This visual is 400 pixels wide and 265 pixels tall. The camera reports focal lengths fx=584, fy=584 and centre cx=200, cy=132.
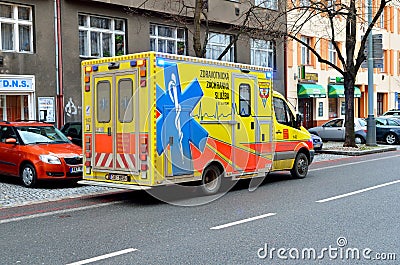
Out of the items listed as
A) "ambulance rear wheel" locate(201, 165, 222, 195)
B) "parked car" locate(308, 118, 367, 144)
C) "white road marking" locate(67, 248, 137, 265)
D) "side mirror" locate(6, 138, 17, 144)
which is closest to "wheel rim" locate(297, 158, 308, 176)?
"ambulance rear wheel" locate(201, 165, 222, 195)

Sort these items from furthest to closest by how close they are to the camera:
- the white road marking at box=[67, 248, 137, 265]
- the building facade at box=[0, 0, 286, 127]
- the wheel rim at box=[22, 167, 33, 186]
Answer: the building facade at box=[0, 0, 286, 127] < the wheel rim at box=[22, 167, 33, 186] < the white road marking at box=[67, 248, 137, 265]

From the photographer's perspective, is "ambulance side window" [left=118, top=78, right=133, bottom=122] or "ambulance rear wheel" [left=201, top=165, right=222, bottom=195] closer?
"ambulance side window" [left=118, top=78, right=133, bottom=122]

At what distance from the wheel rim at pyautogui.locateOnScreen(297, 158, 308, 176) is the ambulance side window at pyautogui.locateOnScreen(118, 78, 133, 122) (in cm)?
579

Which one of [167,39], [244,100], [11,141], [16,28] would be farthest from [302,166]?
[167,39]

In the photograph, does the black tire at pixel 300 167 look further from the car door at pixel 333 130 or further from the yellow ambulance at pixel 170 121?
the car door at pixel 333 130

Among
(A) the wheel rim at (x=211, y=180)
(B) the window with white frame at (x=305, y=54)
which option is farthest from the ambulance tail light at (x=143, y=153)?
(B) the window with white frame at (x=305, y=54)

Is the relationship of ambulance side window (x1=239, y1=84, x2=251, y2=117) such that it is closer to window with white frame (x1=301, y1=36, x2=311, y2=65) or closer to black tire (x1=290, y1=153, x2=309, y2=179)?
black tire (x1=290, y1=153, x2=309, y2=179)

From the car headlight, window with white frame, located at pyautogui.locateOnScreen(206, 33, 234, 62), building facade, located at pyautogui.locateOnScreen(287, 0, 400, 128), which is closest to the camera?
the car headlight

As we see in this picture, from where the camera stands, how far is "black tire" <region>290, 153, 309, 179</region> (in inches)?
593

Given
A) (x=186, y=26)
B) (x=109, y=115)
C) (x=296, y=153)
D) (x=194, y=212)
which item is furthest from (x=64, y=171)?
(x=186, y=26)

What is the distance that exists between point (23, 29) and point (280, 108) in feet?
34.6

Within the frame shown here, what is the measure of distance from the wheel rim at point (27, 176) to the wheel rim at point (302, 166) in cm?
671

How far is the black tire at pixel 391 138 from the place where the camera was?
30.0 metres
